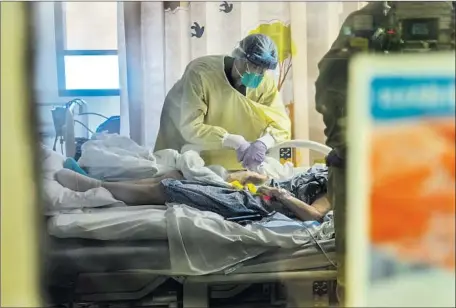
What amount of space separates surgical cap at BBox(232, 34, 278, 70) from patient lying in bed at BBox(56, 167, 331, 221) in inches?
7.9

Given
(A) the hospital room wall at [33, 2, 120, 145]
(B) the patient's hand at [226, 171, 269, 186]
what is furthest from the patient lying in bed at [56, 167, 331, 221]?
(A) the hospital room wall at [33, 2, 120, 145]

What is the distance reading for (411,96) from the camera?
662 millimetres

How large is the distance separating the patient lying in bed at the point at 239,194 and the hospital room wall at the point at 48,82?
0.12 meters

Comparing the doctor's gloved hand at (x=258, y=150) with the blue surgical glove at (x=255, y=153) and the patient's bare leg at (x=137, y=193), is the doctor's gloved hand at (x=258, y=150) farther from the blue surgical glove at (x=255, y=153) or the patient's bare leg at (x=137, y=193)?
the patient's bare leg at (x=137, y=193)

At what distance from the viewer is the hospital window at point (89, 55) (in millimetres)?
821

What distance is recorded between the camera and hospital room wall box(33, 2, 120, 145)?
2.47ft

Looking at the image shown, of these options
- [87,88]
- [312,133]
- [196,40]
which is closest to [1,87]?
[87,88]

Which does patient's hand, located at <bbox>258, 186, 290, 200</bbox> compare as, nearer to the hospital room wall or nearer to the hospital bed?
the hospital bed

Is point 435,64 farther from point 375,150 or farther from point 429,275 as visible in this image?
point 429,275

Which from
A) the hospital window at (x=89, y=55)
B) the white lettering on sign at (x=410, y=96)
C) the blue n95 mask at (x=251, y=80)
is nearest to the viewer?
the white lettering on sign at (x=410, y=96)

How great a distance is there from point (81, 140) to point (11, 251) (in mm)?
224

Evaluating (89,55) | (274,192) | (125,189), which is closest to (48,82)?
(89,55)

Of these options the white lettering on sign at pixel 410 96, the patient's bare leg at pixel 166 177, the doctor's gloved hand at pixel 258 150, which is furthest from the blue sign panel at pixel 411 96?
the patient's bare leg at pixel 166 177

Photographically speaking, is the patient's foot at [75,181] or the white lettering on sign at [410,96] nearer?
the white lettering on sign at [410,96]
